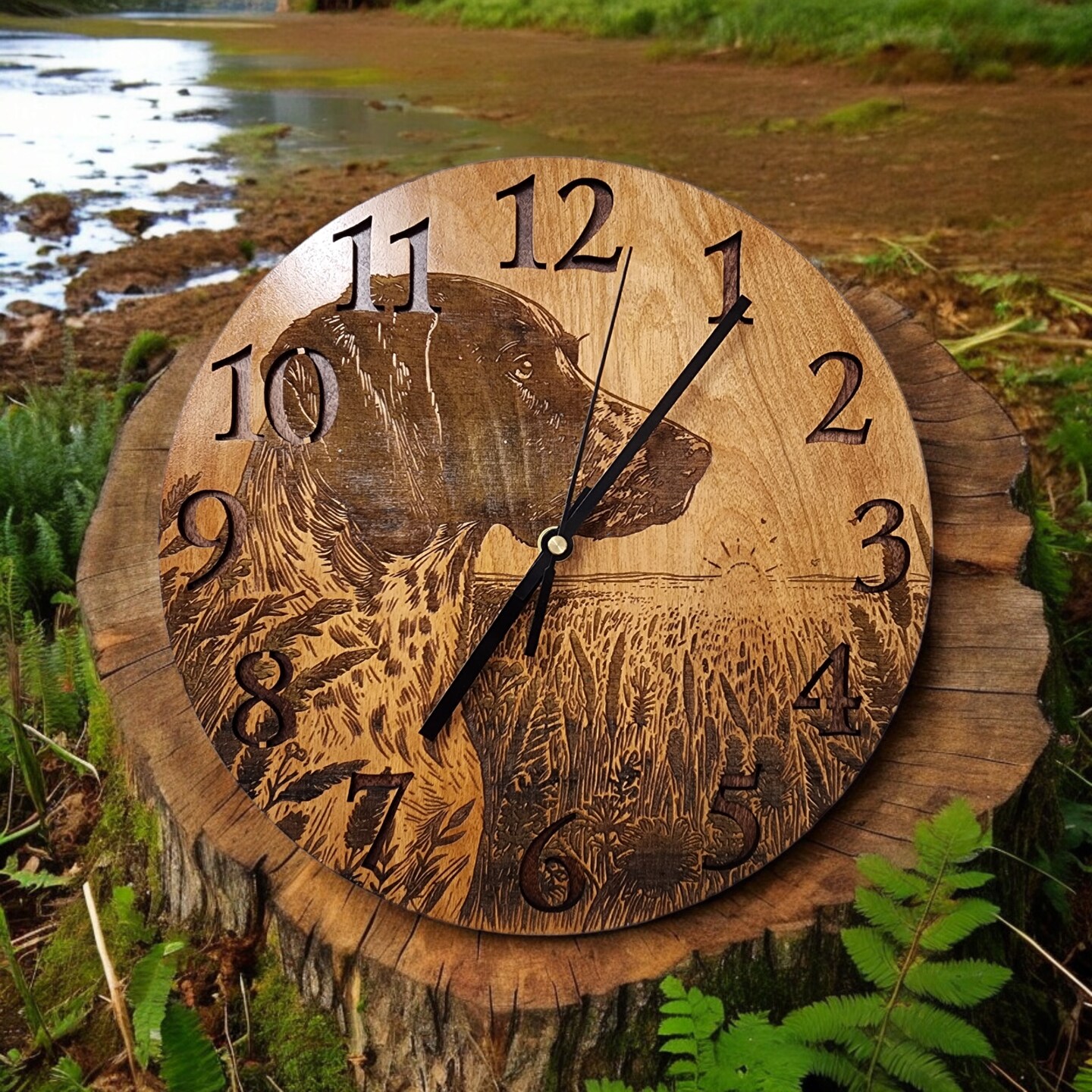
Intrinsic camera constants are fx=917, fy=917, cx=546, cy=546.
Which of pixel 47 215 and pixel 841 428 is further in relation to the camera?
pixel 47 215

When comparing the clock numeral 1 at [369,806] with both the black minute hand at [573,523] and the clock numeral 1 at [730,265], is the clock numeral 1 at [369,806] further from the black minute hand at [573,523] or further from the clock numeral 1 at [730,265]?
the clock numeral 1 at [730,265]

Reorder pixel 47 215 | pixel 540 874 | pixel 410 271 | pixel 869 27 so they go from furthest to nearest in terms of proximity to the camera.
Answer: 1. pixel 869 27
2. pixel 47 215
3. pixel 410 271
4. pixel 540 874

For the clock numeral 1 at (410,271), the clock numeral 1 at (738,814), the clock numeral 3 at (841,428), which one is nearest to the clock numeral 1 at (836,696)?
the clock numeral 1 at (738,814)

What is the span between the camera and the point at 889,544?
48.8 inches

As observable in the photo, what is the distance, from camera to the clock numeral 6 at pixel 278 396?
126 centimetres

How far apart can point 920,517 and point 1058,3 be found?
2.43 m

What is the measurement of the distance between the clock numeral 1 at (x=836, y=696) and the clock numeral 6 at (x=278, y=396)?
74 cm

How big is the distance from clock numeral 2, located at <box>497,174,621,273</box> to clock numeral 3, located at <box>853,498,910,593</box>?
1.57ft

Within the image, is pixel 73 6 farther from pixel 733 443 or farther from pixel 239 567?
pixel 733 443

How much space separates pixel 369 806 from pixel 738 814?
0.48 meters

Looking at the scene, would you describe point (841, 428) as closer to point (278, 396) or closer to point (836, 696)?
point (836, 696)

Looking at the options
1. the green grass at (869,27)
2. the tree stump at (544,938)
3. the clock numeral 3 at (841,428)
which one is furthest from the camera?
the green grass at (869,27)

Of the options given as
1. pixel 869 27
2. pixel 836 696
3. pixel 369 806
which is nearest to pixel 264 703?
pixel 369 806

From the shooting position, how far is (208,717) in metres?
1.24
